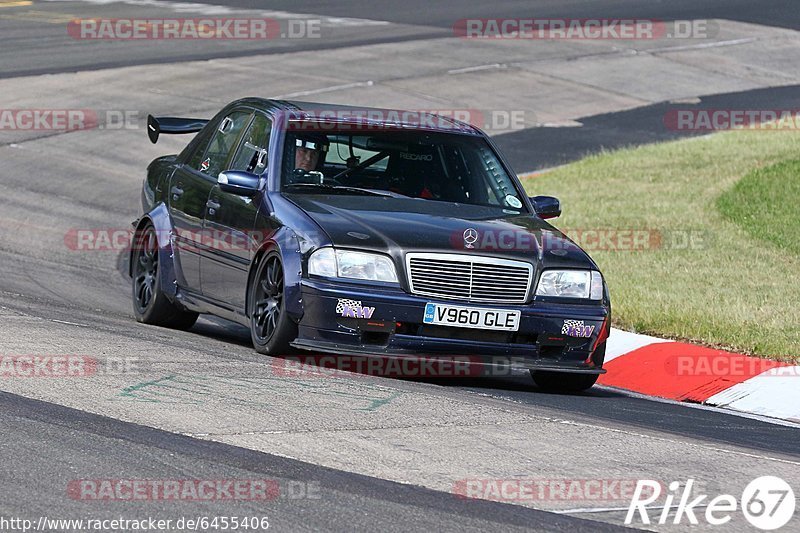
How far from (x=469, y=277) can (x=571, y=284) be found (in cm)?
66

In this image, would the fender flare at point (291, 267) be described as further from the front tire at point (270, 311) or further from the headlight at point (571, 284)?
the headlight at point (571, 284)

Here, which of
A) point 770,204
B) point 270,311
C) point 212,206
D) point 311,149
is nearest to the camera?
point 270,311

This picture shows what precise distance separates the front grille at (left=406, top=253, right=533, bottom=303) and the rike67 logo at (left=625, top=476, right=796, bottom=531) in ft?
8.14

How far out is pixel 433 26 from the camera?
31391 mm

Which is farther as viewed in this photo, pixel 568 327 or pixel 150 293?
pixel 150 293

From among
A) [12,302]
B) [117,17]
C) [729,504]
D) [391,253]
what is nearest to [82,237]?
[12,302]

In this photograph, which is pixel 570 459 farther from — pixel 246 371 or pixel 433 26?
pixel 433 26

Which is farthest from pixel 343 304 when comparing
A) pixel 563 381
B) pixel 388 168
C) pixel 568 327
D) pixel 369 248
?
pixel 563 381

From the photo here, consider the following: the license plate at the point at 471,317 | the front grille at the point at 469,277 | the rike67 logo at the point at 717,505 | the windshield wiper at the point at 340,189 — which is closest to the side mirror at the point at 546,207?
the windshield wiper at the point at 340,189

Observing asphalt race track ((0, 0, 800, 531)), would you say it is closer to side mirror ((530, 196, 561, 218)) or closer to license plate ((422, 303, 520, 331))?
license plate ((422, 303, 520, 331))

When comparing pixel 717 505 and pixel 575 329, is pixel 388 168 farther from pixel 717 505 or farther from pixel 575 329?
pixel 717 505

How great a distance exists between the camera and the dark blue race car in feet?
27.3

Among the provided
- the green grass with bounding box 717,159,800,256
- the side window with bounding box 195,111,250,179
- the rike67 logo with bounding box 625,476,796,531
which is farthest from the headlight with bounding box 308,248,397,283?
the green grass with bounding box 717,159,800,256

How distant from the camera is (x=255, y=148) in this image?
972 centimetres
